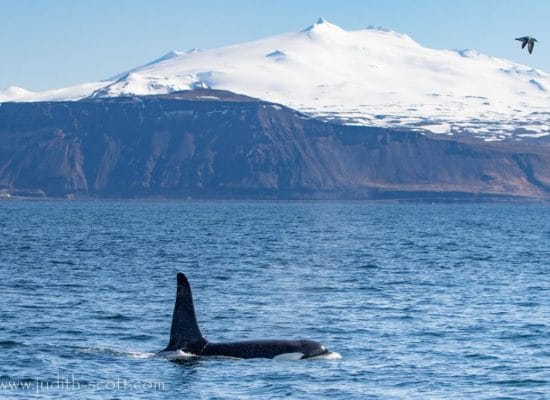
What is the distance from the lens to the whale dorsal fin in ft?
122

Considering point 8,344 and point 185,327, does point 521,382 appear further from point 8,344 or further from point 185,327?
point 8,344

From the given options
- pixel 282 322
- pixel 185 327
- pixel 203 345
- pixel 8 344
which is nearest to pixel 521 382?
pixel 203 345

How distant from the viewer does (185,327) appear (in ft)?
123

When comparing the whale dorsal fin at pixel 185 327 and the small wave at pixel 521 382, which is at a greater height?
the whale dorsal fin at pixel 185 327

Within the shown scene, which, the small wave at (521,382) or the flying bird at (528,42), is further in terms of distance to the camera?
the flying bird at (528,42)

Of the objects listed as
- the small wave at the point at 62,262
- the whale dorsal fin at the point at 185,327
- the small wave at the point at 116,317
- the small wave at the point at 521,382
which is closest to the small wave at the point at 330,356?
the whale dorsal fin at the point at 185,327

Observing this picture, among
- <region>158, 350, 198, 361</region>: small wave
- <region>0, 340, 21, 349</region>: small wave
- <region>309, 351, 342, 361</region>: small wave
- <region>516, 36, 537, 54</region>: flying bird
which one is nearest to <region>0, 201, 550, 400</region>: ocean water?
<region>0, 340, 21, 349</region>: small wave

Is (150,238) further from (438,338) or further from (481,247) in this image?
(438,338)

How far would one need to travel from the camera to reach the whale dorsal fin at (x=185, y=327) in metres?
37.2

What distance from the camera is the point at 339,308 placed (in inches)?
2098

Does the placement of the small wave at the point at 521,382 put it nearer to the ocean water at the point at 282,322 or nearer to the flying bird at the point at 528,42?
the ocean water at the point at 282,322

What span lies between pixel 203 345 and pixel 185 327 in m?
0.84

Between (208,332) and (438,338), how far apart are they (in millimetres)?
8778

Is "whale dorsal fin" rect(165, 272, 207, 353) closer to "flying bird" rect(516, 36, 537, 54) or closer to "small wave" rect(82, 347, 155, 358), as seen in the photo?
"small wave" rect(82, 347, 155, 358)
